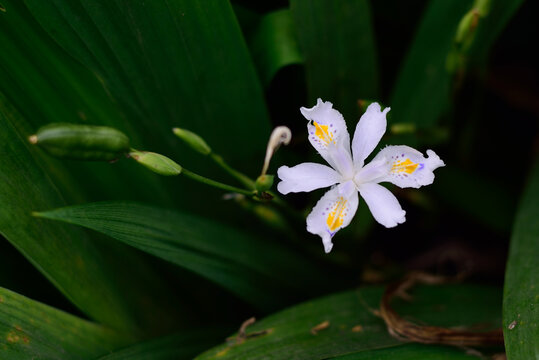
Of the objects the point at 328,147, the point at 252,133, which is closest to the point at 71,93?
the point at 252,133

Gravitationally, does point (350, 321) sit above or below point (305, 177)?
below

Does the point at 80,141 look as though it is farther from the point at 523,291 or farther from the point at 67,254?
the point at 523,291

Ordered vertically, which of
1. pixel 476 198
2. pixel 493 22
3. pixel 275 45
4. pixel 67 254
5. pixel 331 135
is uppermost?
pixel 493 22

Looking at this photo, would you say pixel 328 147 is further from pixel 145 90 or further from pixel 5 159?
pixel 5 159

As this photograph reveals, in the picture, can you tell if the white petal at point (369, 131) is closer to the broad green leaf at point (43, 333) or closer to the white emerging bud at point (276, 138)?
the white emerging bud at point (276, 138)

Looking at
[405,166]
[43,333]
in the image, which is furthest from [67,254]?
[405,166]
